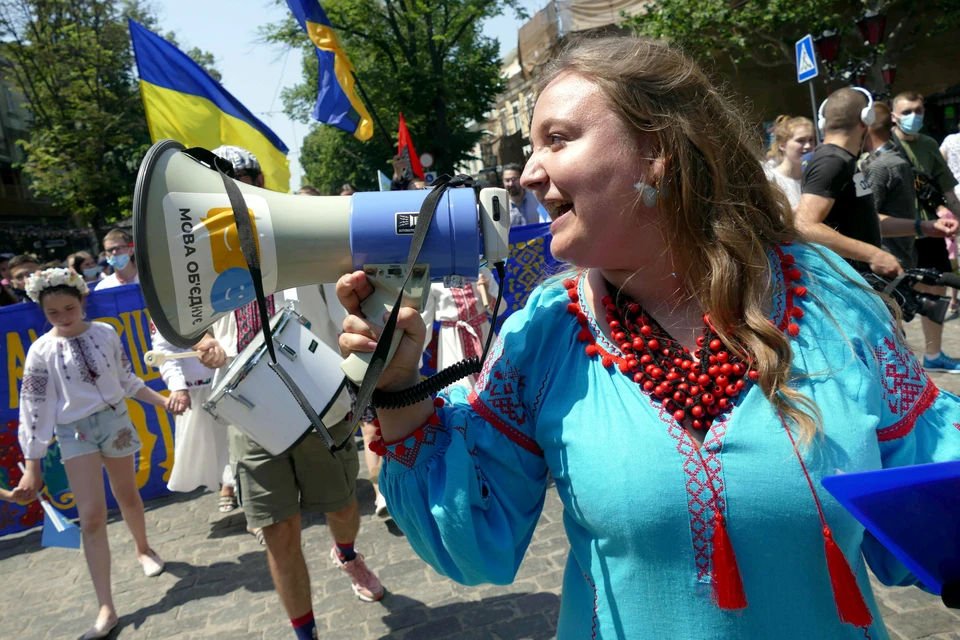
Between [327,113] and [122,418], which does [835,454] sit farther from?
[327,113]

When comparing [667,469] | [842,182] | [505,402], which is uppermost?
[842,182]

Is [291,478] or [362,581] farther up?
[291,478]

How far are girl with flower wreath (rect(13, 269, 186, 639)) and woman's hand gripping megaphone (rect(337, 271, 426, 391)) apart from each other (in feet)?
9.75

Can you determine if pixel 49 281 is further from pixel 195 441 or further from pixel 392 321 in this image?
pixel 392 321

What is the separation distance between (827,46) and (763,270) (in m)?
11.0

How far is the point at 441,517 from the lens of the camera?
1271 millimetres

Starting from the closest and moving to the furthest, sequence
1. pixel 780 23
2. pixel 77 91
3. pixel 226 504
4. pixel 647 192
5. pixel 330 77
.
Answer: pixel 647 192 < pixel 226 504 < pixel 330 77 < pixel 780 23 < pixel 77 91

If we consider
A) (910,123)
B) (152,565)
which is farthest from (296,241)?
(910,123)

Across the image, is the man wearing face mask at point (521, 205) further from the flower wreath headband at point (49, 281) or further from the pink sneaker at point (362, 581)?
the pink sneaker at point (362, 581)

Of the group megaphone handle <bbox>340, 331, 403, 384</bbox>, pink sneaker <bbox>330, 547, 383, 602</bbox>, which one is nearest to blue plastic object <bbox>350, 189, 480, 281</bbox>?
megaphone handle <bbox>340, 331, 403, 384</bbox>

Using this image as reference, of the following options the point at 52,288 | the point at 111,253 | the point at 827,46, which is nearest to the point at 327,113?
the point at 111,253

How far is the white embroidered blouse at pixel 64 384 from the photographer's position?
3.64 m

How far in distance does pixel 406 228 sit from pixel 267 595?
3074mm

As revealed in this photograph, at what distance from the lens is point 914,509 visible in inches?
36.3
